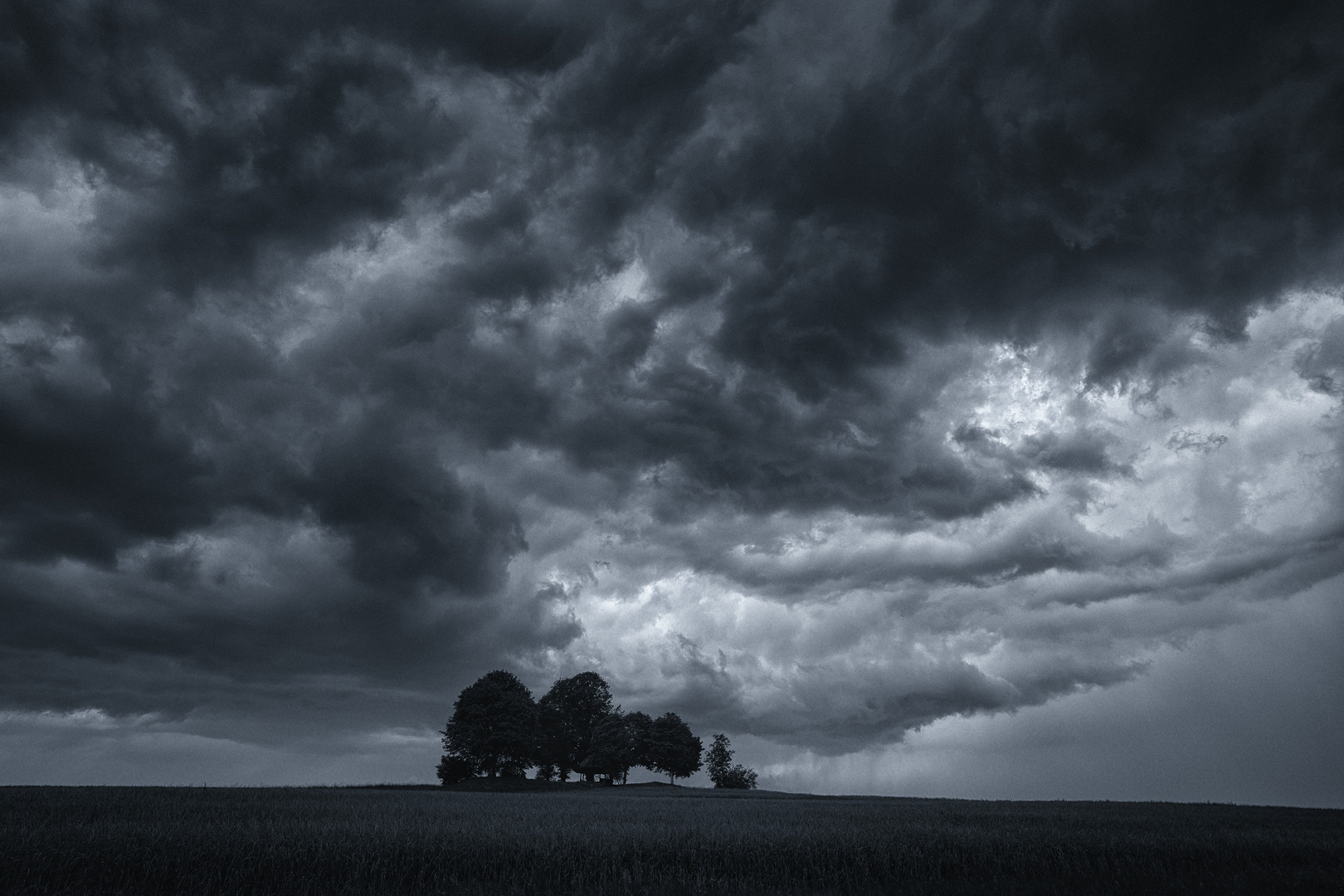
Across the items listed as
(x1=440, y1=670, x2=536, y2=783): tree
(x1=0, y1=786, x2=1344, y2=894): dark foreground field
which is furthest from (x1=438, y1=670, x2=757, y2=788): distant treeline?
(x1=0, y1=786, x2=1344, y2=894): dark foreground field

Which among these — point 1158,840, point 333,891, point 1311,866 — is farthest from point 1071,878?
point 333,891

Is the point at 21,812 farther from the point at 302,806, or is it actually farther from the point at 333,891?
the point at 333,891

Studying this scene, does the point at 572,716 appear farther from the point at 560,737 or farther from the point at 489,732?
the point at 489,732

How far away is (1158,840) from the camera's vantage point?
95.2ft

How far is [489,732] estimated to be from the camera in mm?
96250

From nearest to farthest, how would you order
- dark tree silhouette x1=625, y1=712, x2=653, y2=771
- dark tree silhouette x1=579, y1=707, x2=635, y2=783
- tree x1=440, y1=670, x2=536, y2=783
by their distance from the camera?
tree x1=440, y1=670, x2=536, y2=783, dark tree silhouette x1=579, y1=707, x2=635, y2=783, dark tree silhouette x1=625, y1=712, x2=653, y2=771

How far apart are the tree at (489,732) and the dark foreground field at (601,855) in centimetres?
6475

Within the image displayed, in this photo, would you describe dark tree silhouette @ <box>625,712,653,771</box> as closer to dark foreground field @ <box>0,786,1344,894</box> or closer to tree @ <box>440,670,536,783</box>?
tree @ <box>440,670,536,783</box>

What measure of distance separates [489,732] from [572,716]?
22084 millimetres

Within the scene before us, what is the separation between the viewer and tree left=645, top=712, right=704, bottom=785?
4469 inches

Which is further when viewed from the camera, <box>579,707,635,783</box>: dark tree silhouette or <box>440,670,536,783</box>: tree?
<box>579,707,635,783</box>: dark tree silhouette

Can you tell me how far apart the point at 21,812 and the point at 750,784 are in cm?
12938

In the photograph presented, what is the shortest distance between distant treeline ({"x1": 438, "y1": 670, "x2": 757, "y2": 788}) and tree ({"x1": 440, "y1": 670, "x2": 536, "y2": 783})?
0.38ft

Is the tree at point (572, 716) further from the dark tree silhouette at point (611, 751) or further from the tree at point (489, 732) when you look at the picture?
the tree at point (489, 732)
